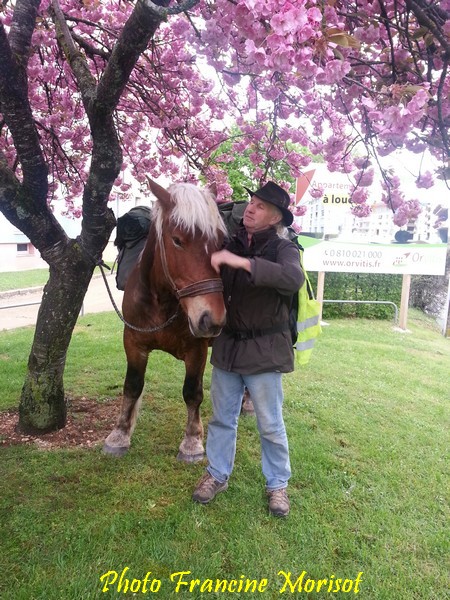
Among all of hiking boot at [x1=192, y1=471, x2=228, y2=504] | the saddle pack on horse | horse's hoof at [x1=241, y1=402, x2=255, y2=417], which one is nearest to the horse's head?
the saddle pack on horse

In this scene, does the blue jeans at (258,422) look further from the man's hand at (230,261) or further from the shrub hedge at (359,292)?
the shrub hedge at (359,292)

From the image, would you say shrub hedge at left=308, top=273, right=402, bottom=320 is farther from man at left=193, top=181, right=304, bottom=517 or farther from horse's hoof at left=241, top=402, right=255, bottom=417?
man at left=193, top=181, right=304, bottom=517

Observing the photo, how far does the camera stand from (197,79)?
5.39 m

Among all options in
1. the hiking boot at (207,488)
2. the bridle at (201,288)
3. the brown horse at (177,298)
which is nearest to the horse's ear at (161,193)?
the brown horse at (177,298)

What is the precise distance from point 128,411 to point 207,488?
1000 millimetres

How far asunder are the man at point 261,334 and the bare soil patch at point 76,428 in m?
1.34

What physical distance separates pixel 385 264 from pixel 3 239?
15.8 meters

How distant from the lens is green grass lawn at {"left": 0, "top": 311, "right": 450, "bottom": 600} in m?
2.34

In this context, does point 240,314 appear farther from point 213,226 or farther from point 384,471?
point 384,471

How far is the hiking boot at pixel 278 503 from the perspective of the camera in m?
2.85

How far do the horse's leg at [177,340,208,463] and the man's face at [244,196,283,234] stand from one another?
112 centimetres

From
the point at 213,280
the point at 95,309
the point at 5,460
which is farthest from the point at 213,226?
the point at 95,309
